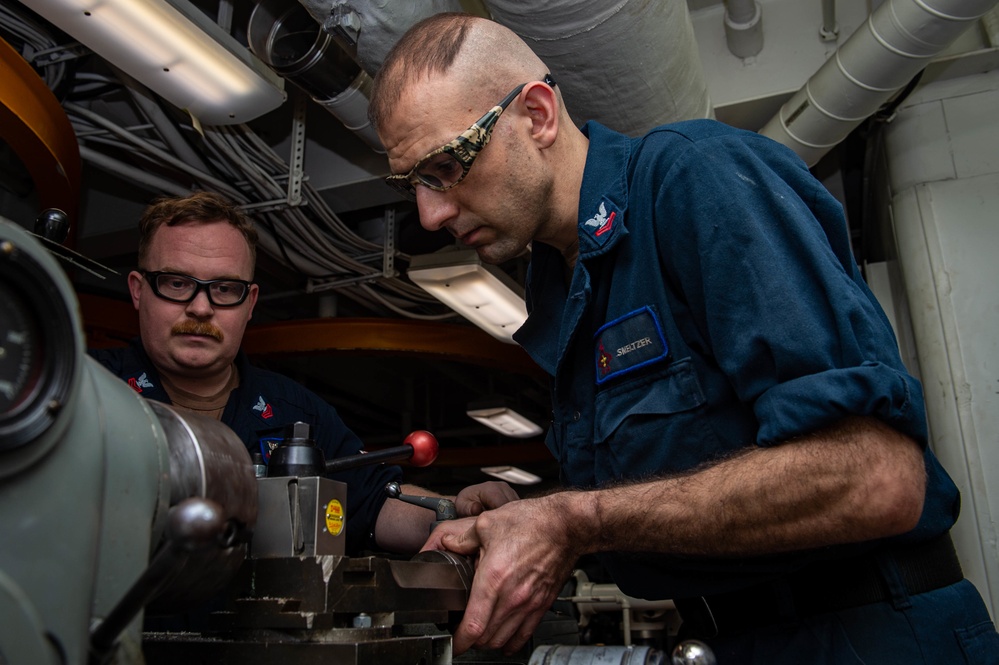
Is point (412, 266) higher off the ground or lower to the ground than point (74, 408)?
higher

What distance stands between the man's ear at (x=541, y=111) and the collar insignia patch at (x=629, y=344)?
376mm

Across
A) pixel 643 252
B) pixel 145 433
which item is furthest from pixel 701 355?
pixel 145 433

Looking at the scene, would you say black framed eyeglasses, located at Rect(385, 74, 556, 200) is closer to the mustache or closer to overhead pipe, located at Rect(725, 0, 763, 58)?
the mustache

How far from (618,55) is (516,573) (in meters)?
1.36

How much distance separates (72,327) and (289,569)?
399 millimetres

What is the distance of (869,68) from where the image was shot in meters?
2.27

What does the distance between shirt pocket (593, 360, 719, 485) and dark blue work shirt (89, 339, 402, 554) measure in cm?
88

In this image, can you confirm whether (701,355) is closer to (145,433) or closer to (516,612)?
(516,612)

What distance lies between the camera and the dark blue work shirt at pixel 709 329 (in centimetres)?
94

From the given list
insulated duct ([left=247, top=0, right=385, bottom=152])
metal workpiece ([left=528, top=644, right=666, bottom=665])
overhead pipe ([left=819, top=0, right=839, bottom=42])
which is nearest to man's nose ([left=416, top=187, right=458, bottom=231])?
metal workpiece ([left=528, top=644, right=666, bottom=665])


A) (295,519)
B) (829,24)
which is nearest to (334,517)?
(295,519)

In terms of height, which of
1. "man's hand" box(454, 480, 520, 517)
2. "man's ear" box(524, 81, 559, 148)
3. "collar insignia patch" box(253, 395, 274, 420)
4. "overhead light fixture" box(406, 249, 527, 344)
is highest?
"overhead light fixture" box(406, 249, 527, 344)

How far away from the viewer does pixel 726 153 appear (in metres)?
1.08

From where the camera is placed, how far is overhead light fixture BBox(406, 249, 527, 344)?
337 cm
